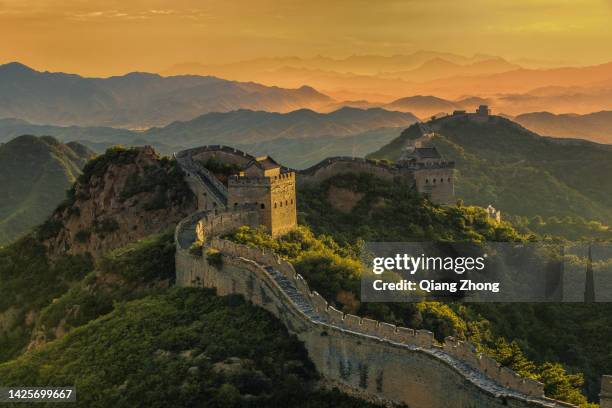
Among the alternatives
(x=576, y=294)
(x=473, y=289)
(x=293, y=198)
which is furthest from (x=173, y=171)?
(x=576, y=294)

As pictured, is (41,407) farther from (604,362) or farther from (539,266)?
(539,266)

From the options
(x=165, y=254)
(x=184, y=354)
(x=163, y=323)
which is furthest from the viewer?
(x=165, y=254)

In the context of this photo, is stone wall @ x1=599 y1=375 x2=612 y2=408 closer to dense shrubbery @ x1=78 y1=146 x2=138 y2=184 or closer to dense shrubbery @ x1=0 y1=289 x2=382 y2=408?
dense shrubbery @ x1=0 y1=289 x2=382 y2=408

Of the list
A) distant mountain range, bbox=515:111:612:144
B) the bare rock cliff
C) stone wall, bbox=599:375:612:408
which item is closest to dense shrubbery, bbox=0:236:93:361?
the bare rock cliff

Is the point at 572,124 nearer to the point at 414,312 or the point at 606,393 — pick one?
the point at 414,312

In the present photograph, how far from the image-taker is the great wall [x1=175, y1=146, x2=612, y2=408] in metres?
25.9

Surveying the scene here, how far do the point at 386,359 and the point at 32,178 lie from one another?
384ft

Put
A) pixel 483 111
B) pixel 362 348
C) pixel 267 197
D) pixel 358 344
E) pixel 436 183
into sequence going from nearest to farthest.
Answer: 1. pixel 362 348
2. pixel 358 344
3. pixel 267 197
4. pixel 436 183
5. pixel 483 111

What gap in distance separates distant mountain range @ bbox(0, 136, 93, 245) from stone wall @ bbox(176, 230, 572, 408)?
84.2 meters

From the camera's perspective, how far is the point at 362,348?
2975cm

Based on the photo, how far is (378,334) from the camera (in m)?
29.6

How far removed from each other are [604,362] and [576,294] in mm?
A: 9752

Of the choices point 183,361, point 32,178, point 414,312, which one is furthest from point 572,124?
point 183,361

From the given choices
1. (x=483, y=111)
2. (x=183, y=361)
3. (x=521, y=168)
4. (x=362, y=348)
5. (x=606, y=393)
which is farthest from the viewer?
(x=483, y=111)
